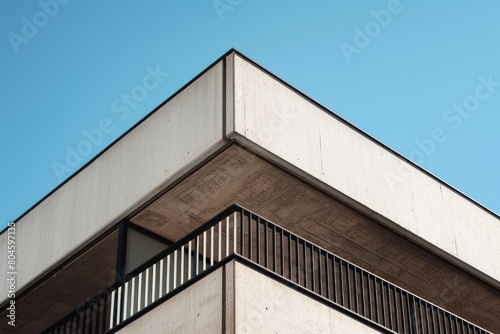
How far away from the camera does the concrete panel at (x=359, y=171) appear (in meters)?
14.1

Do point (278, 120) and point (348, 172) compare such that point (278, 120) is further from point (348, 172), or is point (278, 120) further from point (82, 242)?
point (82, 242)

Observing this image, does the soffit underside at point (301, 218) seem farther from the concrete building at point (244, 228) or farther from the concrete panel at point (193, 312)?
the concrete panel at point (193, 312)

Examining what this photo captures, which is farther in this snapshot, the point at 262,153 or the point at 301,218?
the point at 301,218

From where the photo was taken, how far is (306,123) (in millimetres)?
14930

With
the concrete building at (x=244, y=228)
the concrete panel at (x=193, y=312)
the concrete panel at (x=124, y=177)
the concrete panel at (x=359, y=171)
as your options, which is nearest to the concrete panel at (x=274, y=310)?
the concrete building at (x=244, y=228)

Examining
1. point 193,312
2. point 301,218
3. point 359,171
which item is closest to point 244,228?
point 301,218

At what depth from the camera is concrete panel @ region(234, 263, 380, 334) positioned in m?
Answer: 11.6

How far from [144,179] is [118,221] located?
91 centimetres

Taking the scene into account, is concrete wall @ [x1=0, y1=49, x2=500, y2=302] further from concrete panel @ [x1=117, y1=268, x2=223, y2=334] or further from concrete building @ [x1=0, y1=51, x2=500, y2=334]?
concrete panel @ [x1=117, y1=268, x2=223, y2=334]

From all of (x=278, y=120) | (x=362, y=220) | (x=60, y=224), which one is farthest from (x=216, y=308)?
(x=60, y=224)

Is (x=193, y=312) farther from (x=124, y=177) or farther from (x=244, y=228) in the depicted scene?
(x=124, y=177)

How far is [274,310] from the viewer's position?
12.0m

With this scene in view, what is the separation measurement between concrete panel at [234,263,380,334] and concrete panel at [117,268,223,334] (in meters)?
0.28

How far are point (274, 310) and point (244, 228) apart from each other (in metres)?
3.88
